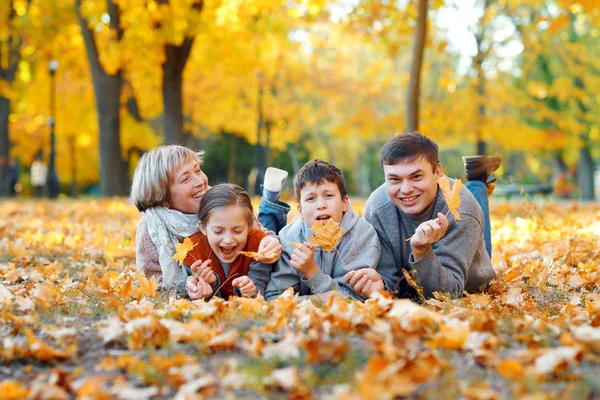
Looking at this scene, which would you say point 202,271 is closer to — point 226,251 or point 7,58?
point 226,251

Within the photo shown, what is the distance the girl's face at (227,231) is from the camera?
407 centimetres

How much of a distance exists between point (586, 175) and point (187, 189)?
22283 millimetres

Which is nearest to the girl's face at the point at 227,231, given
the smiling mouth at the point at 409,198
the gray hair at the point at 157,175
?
the gray hair at the point at 157,175

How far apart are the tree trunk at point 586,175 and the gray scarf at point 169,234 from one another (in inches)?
860

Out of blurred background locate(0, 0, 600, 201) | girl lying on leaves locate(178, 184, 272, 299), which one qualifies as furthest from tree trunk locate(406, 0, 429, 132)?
girl lying on leaves locate(178, 184, 272, 299)

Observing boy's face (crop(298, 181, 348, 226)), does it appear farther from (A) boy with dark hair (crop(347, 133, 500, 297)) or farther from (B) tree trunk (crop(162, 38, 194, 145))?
(B) tree trunk (crop(162, 38, 194, 145))

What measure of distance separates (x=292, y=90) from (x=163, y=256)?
21.7 meters

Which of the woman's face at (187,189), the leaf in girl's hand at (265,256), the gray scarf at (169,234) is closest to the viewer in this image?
the leaf in girl's hand at (265,256)

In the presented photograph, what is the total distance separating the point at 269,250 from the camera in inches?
155

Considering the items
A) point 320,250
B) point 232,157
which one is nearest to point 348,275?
point 320,250

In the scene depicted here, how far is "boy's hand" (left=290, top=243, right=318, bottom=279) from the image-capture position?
3.73 metres

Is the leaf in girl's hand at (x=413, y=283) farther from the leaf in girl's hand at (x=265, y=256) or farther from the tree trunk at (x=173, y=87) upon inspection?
the tree trunk at (x=173, y=87)

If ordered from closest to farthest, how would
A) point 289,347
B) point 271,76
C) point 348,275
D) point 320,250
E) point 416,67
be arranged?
point 289,347 → point 348,275 → point 320,250 → point 416,67 → point 271,76

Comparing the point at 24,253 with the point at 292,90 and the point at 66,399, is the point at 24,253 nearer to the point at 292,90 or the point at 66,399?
the point at 66,399
